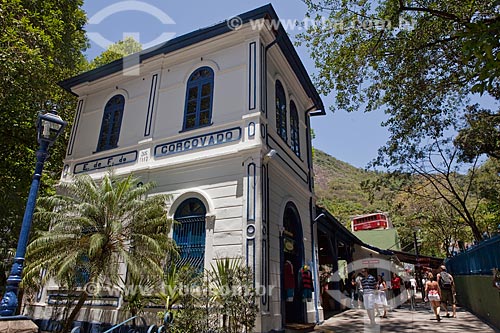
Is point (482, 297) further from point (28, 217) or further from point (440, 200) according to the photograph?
point (440, 200)

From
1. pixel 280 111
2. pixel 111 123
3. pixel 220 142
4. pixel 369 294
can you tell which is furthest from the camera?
pixel 111 123

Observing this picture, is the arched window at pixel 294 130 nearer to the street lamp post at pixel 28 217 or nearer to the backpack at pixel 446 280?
the backpack at pixel 446 280

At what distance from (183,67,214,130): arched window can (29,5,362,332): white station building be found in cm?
3

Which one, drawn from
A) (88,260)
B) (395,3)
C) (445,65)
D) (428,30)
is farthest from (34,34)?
(445,65)

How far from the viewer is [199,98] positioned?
9.54m

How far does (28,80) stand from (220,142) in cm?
703

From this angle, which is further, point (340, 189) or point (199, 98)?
point (340, 189)

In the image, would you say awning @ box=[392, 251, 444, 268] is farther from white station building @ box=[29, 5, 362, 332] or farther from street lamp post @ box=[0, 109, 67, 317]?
street lamp post @ box=[0, 109, 67, 317]

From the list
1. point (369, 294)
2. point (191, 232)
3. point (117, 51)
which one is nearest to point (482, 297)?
point (369, 294)

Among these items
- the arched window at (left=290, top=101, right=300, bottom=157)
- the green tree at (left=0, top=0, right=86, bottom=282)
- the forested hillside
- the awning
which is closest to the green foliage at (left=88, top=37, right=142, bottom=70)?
the green tree at (left=0, top=0, right=86, bottom=282)

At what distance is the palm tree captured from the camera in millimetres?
7000

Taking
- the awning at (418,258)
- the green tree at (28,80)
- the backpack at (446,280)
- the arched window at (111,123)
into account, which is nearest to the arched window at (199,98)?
the arched window at (111,123)

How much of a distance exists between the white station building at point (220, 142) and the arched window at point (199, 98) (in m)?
0.03

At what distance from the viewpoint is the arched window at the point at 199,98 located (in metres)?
9.25
